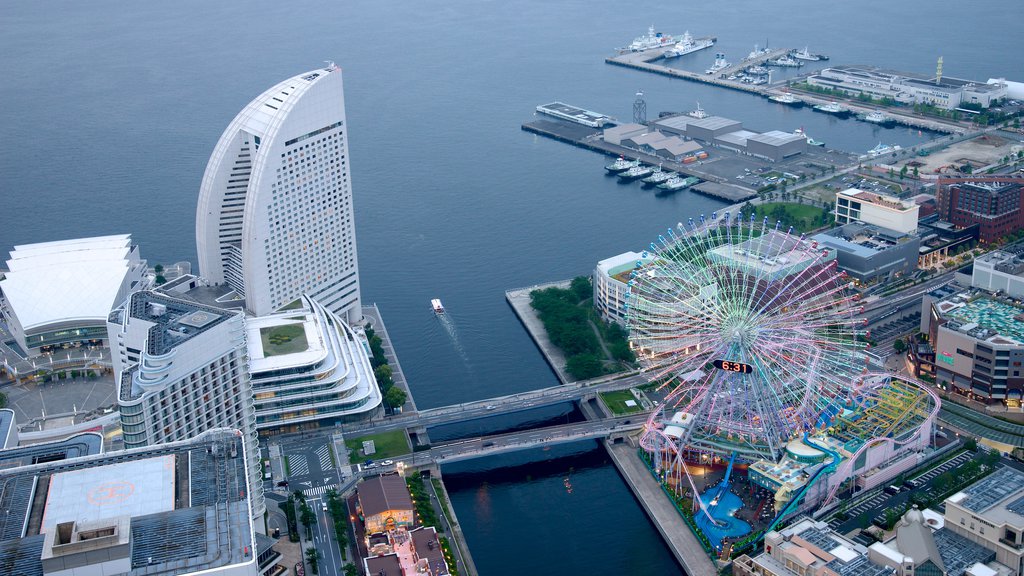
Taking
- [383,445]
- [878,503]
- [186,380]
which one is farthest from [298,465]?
[878,503]

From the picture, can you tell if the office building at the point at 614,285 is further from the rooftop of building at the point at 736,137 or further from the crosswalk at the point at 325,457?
the rooftop of building at the point at 736,137

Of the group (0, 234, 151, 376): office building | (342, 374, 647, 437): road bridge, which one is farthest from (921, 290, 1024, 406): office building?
(0, 234, 151, 376): office building

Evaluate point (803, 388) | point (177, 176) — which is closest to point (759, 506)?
point (803, 388)

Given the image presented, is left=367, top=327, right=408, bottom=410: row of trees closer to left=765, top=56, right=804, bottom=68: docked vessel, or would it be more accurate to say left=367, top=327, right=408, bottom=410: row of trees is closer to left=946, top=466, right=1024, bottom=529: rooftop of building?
left=946, top=466, right=1024, bottom=529: rooftop of building

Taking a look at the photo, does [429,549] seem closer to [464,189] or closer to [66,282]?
[66,282]

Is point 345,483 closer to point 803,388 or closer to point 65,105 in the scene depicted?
point 803,388

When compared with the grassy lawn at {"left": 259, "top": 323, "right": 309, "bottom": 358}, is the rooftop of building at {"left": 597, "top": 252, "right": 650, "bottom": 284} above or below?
above
